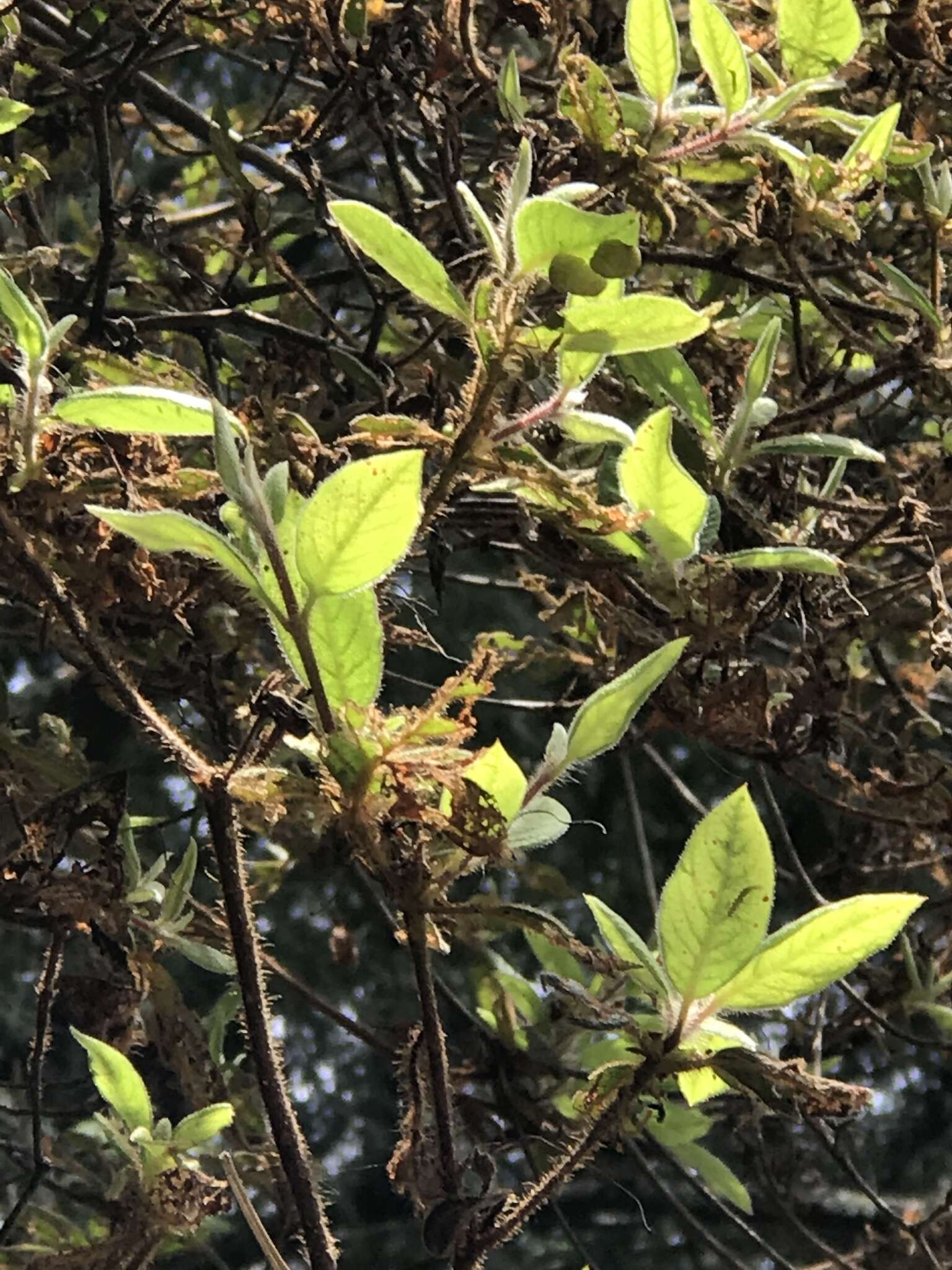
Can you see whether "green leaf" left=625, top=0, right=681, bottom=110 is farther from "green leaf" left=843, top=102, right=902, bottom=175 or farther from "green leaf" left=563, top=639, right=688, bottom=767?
"green leaf" left=563, top=639, right=688, bottom=767

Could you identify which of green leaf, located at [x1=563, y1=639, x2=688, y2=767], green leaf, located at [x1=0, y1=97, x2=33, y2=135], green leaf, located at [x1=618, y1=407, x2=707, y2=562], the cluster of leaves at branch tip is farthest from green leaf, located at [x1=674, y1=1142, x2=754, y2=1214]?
green leaf, located at [x1=0, y1=97, x2=33, y2=135]

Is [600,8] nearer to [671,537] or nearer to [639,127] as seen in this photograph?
[639,127]

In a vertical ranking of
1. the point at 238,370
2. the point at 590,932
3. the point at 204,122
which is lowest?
the point at 590,932

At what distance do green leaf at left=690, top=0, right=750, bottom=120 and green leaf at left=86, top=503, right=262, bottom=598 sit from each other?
565 mm

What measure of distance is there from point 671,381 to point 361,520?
0.46 m

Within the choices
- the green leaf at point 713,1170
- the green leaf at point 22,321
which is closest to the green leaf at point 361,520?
the green leaf at point 22,321

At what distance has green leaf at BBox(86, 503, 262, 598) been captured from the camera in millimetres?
490

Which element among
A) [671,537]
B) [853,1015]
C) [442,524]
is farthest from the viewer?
[853,1015]

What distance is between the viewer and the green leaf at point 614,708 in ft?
1.79

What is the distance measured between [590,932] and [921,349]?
1.44 m

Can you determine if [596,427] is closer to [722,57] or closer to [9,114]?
[722,57]

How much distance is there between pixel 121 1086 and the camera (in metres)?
0.81

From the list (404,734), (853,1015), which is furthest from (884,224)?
(404,734)

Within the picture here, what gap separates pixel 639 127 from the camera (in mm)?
962
